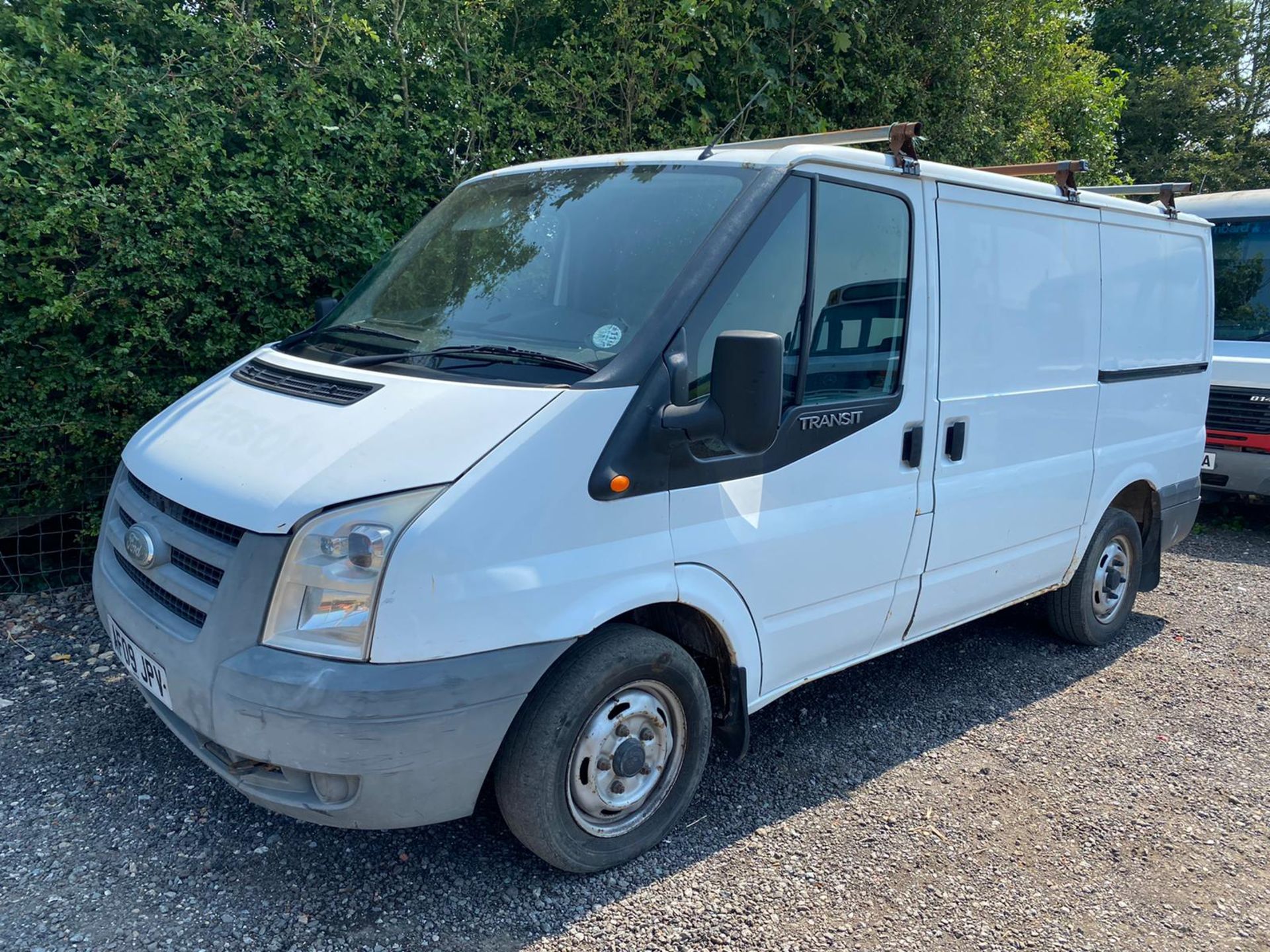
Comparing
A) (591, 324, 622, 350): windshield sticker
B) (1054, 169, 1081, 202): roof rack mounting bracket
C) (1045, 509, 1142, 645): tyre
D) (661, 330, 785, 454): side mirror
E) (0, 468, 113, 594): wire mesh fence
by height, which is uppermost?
(1054, 169, 1081, 202): roof rack mounting bracket

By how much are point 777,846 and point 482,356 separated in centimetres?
195

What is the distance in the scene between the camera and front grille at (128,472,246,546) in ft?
9.00

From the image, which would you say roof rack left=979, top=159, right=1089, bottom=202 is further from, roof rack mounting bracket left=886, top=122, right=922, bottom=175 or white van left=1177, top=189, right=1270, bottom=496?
white van left=1177, top=189, right=1270, bottom=496

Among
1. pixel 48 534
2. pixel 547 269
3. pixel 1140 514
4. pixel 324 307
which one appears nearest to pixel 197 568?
pixel 547 269

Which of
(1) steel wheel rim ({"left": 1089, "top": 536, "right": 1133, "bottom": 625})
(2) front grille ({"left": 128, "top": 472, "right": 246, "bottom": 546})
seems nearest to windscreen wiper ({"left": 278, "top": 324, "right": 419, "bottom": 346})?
(2) front grille ({"left": 128, "top": 472, "right": 246, "bottom": 546})

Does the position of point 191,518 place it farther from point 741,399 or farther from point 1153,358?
point 1153,358

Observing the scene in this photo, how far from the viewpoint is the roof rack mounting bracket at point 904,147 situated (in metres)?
3.58

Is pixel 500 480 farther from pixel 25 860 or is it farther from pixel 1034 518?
pixel 1034 518

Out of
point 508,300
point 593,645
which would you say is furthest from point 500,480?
point 508,300

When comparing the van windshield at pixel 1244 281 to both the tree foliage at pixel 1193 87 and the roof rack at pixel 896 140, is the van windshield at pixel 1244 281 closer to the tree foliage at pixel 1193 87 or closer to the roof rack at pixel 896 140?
the roof rack at pixel 896 140

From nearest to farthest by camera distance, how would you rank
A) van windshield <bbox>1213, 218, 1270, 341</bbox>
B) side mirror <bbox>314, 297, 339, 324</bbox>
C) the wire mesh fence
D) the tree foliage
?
side mirror <bbox>314, 297, 339, 324</bbox>
the wire mesh fence
van windshield <bbox>1213, 218, 1270, 341</bbox>
the tree foliage

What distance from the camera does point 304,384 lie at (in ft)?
10.5

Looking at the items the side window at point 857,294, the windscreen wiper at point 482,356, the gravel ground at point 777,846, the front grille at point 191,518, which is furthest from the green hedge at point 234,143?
the side window at point 857,294

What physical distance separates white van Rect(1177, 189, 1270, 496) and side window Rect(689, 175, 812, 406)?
231 inches
